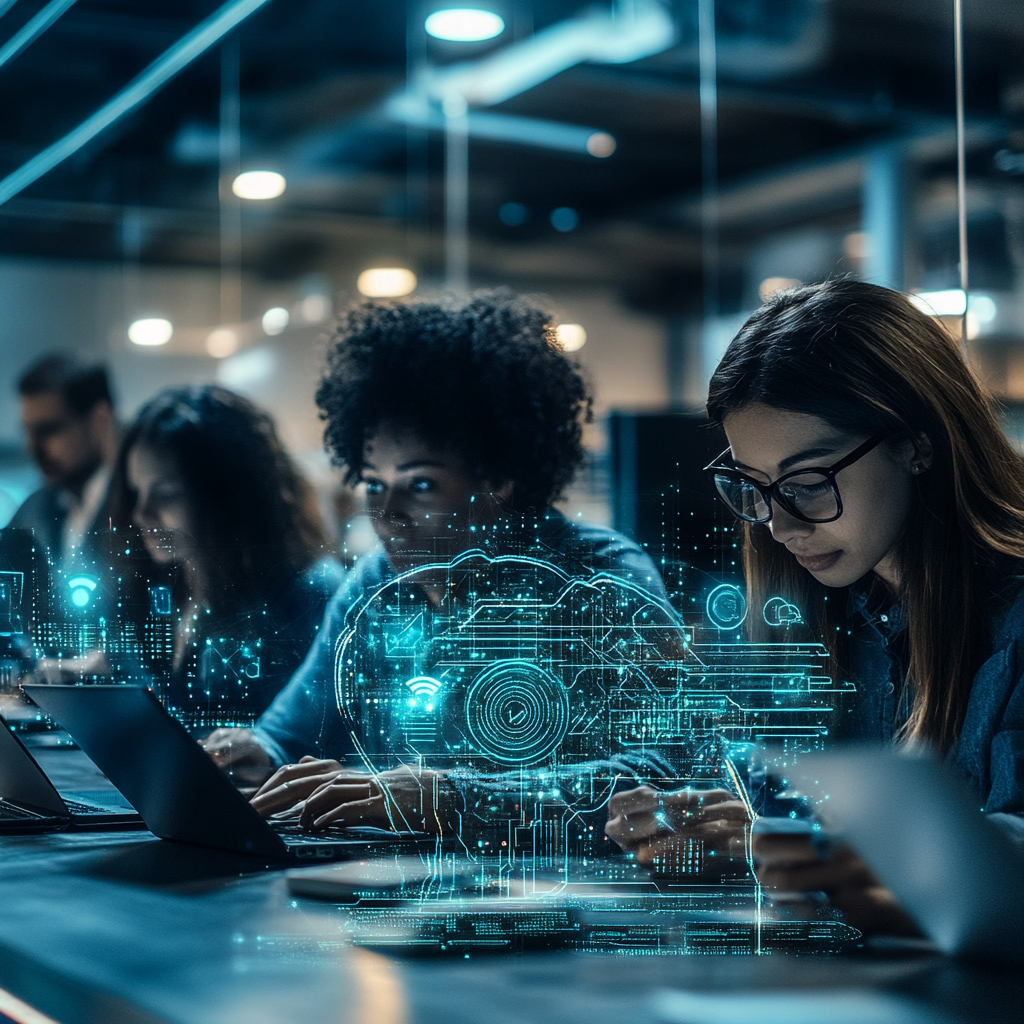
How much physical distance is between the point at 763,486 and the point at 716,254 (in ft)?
17.4

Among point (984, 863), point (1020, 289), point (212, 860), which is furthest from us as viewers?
point (1020, 289)

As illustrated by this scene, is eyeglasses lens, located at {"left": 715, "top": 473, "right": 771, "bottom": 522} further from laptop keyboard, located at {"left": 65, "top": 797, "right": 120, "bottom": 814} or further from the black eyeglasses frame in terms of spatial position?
laptop keyboard, located at {"left": 65, "top": 797, "right": 120, "bottom": 814}

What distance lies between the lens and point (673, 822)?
1.04 metres

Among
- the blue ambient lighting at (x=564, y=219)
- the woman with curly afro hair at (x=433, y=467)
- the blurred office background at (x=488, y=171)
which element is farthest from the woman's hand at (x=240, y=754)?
the blue ambient lighting at (x=564, y=219)

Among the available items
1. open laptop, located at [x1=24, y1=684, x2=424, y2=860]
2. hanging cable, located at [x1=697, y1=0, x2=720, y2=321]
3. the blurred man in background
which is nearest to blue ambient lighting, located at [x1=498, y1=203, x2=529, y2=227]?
hanging cable, located at [x1=697, y1=0, x2=720, y2=321]

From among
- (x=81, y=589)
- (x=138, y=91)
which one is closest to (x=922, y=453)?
(x=81, y=589)

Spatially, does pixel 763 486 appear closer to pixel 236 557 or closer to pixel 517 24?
pixel 236 557

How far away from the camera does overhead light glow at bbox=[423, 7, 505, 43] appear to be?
422 centimetres

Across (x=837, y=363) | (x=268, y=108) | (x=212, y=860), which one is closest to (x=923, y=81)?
(x=268, y=108)

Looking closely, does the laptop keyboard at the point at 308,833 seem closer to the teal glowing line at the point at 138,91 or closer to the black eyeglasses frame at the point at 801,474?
the black eyeglasses frame at the point at 801,474

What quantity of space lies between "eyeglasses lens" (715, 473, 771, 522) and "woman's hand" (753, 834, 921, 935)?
0.30m

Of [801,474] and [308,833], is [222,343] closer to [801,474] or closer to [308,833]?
[308,833]

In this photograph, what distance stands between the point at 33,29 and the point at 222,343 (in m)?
2.06

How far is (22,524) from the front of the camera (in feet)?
4.70
